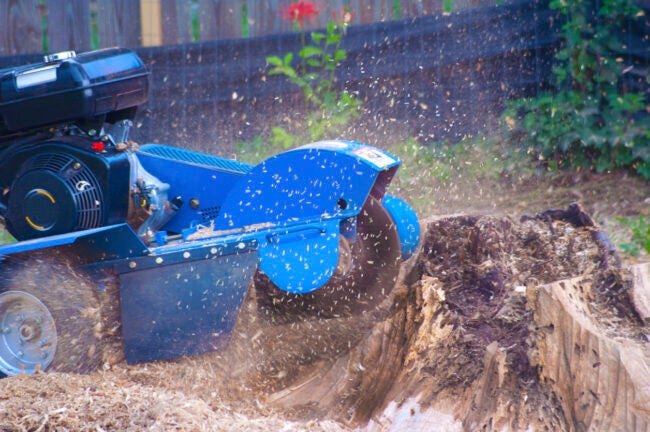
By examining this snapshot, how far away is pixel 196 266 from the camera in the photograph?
10.7 ft

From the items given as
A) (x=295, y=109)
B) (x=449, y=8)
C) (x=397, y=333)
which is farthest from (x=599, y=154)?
(x=397, y=333)

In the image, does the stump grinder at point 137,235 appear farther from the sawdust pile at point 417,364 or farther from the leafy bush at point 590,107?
the leafy bush at point 590,107

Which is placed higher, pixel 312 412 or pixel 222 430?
pixel 222 430

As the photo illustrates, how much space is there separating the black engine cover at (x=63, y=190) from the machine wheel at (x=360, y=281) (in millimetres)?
773

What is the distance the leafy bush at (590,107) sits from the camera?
20.8ft

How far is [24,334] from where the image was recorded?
3371mm

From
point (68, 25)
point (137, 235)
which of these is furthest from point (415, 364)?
point (68, 25)

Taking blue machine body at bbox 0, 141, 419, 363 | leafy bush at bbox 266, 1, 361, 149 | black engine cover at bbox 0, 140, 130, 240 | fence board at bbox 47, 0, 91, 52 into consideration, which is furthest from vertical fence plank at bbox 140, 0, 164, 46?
blue machine body at bbox 0, 141, 419, 363

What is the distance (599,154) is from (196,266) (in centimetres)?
429

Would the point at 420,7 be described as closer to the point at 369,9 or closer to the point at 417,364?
the point at 369,9

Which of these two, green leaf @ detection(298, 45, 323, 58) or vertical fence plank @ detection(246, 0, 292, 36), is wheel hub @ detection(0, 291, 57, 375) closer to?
green leaf @ detection(298, 45, 323, 58)

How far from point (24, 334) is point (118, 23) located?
462cm

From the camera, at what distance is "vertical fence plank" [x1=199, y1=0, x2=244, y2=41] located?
7.38m

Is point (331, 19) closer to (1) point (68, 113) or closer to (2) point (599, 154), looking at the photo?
(2) point (599, 154)
